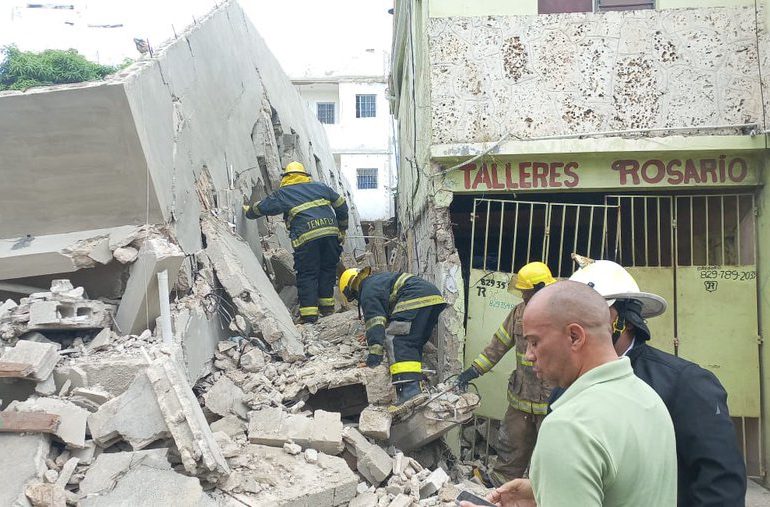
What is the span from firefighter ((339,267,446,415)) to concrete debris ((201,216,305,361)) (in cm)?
73

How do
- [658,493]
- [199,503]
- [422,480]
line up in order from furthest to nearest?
1. [422,480]
2. [199,503]
3. [658,493]

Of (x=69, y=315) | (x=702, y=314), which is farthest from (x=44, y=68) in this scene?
(x=702, y=314)

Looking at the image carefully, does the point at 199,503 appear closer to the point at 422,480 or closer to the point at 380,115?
the point at 422,480

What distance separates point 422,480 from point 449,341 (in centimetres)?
199

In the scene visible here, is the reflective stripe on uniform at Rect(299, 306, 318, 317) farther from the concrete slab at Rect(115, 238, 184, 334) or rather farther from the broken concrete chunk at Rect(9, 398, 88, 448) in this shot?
the broken concrete chunk at Rect(9, 398, 88, 448)

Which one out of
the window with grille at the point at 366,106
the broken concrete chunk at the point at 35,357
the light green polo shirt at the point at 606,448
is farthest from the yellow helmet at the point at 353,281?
the window with grille at the point at 366,106

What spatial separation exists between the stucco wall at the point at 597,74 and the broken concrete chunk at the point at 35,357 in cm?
388

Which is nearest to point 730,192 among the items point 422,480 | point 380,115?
point 422,480

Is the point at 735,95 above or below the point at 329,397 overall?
above

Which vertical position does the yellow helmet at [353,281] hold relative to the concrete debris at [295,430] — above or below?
above

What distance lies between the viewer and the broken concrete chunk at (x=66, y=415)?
3.37 meters

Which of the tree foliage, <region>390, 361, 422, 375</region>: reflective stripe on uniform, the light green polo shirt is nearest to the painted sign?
<region>390, 361, 422, 375</region>: reflective stripe on uniform

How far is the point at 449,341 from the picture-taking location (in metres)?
6.15

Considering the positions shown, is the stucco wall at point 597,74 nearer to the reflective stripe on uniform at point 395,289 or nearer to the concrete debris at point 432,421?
the reflective stripe on uniform at point 395,289
